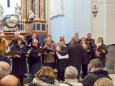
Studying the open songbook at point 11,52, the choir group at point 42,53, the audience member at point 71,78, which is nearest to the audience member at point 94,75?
the audience member at point 71,78

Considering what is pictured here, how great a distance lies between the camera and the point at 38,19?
18.9m

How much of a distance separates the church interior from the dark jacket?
2.14 m

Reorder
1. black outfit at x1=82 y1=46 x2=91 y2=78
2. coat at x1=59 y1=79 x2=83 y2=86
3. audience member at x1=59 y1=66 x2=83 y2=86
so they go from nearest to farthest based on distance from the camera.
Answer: coat at x1=59 y1=79 x2=83 y2=86, audience member at x1=59 y1=66 x2=83 y2=86, black outfit at x1=82 y1=46 x2=91 y2=78

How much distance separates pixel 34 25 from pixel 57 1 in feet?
6.76

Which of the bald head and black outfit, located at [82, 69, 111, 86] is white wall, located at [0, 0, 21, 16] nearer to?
black outfit, located at [82, 69, 111, 86]

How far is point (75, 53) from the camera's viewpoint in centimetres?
1170

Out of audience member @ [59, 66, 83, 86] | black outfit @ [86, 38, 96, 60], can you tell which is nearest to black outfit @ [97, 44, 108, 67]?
black outfit @ [86, 38, 96, 60]

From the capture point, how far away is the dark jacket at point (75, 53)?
11578 millimetres

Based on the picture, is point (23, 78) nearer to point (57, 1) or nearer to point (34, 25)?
point (34, 25)

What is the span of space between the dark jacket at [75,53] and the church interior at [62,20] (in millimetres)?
2145

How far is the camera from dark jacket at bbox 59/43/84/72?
11.6 metres

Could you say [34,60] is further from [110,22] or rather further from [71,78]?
[71,78]

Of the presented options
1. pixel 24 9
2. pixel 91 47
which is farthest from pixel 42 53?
pixel 24 9

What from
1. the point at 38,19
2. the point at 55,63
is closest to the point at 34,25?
the point at 38,19
